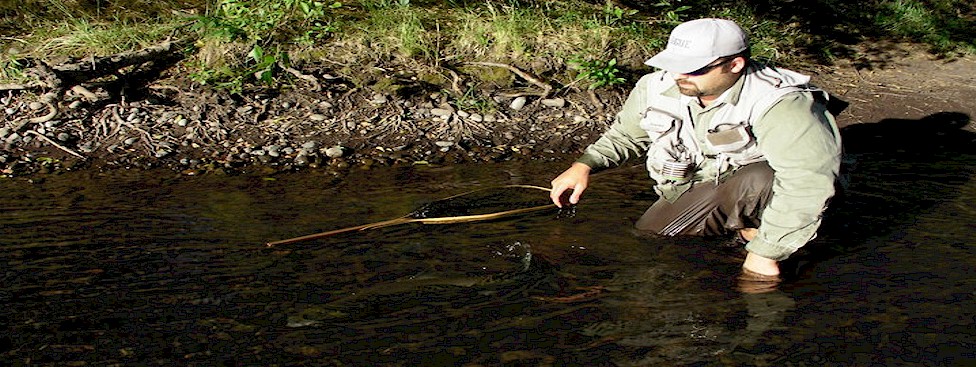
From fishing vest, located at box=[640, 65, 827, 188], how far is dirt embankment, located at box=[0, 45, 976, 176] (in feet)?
7.34

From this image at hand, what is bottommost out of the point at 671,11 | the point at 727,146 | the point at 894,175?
the point at 894,175

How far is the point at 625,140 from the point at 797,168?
102 centimetres

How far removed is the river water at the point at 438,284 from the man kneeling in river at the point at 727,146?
0.76ft

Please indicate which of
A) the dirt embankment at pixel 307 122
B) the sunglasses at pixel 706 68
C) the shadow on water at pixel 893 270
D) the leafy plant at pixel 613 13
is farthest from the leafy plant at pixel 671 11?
the sunglasses at pixel 706 68

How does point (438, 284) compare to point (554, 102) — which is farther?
point (554, 102)

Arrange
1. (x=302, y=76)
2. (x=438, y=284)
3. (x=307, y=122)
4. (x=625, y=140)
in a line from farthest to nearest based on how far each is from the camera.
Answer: (x=302, y=76) → (x=307, y=122) → (x=625, y=140) → (x=438, y=284)

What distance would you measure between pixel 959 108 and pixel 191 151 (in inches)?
227

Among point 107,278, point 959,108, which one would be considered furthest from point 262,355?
point 959,108

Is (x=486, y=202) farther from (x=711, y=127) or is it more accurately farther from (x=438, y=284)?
(x=711, y=127)

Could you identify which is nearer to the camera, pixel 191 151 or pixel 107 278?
pixel 107 278

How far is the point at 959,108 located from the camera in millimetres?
7867

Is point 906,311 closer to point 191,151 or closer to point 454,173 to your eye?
point 454,173

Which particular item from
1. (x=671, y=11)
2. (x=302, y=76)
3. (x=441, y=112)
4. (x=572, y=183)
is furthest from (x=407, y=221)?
(x=671, y=11)

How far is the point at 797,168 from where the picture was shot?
12.4 feet
